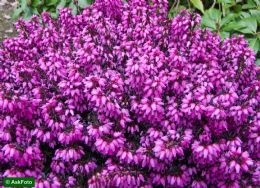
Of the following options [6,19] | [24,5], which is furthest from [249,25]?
[6,19]

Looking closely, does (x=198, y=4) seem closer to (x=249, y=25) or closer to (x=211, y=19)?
(x=211, y=19)

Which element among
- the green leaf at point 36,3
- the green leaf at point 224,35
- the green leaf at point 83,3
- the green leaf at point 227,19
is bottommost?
the green leaf at point 224,35

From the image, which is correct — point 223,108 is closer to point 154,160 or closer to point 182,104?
point 182,104

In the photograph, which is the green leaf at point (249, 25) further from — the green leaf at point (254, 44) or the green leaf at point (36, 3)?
the green leaf at point (36, 3)

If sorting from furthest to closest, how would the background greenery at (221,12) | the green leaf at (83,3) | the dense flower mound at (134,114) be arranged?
1. the green leaf at (83,3)
2. the background greenery at (221,12)
3. the dense flower mound at (134,114)

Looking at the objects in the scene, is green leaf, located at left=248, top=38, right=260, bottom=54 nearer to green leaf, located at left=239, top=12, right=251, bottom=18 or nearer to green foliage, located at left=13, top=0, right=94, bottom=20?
green leaf, located at left=239, top=12, right=251, bottom=18

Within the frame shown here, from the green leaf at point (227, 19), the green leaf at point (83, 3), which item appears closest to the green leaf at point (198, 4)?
the green leaf at point (227, 19)
